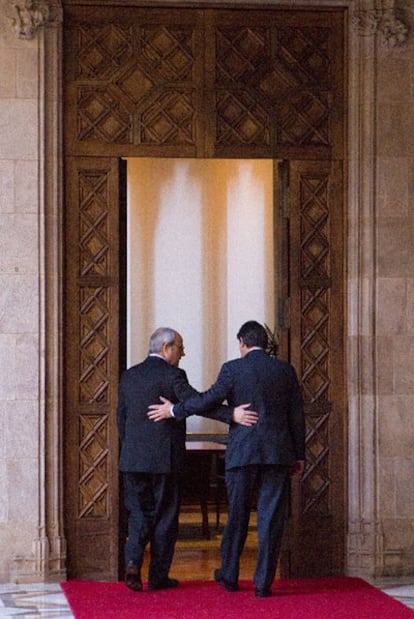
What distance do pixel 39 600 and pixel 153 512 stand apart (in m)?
0.91

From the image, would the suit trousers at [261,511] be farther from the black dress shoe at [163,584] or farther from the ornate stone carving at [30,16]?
the ornate stone carving at [30,16]

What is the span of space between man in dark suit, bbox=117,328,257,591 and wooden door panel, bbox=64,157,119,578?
0.64 metres

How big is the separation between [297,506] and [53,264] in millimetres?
2441

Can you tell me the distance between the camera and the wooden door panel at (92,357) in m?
8.90

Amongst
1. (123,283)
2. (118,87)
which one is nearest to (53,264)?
(123,283)

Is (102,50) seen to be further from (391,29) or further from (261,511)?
(261,511)

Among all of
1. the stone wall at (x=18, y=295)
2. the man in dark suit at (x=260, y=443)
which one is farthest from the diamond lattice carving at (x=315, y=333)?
the stone wall at (x=18, y=295)

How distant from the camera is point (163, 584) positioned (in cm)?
837

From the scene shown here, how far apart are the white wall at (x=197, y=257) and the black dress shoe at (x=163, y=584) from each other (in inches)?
220

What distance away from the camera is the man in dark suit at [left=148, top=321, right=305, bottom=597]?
26.1 feet

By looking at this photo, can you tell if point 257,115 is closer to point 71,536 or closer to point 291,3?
point 291,3

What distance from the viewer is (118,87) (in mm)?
8992

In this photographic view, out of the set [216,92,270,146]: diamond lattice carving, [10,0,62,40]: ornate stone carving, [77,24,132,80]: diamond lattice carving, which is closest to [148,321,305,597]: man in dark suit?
[216,92,270,146]: diamond lattice carving

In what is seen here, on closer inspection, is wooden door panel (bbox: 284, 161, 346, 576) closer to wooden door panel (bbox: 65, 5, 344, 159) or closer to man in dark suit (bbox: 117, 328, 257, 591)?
wooden door panel (bbox: 65, 5, 344, 159)
